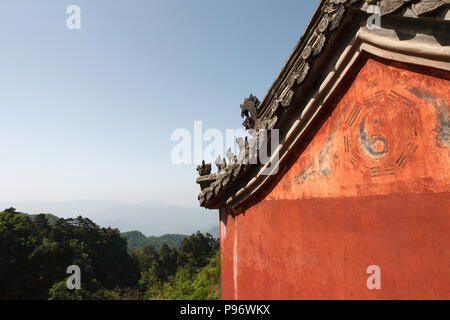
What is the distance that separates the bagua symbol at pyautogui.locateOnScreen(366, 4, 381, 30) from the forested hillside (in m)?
24.0

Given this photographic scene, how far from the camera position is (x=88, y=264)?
3831cm

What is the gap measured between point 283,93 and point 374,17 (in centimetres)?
125

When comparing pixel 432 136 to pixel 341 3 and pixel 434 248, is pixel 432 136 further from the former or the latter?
pixel 341 3

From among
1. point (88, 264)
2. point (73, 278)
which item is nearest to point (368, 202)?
point (73, 278)

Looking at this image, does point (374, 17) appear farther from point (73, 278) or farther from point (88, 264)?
point (88, 264)

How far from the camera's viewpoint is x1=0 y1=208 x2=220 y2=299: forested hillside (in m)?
30.8

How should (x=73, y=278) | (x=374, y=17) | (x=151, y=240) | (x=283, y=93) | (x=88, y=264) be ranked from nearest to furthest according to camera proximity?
(x=374, y=17) < (x=283, y=93) < (x=73, y=278) < (x=88, y=264) < (x=151, y=240)

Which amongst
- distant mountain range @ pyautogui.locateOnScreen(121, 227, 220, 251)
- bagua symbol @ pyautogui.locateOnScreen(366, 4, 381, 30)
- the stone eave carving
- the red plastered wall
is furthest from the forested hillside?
distant mountain range @ pyautogui.locateOnScreen(121, 227, 220, 251)

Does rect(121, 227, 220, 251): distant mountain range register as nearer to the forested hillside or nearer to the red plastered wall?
the forested hillside

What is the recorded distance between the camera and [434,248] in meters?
1.99

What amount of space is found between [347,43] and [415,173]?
1.46 m
